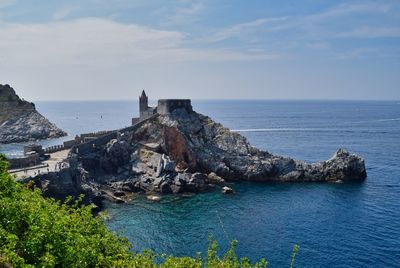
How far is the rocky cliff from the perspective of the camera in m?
128

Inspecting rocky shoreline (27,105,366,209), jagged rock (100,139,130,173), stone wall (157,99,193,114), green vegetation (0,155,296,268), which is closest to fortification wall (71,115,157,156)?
rocky shoreline (27,105,366,209)

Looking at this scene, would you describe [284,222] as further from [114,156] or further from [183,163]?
[114,156]

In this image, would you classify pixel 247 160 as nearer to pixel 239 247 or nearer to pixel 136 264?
pixel 239 247

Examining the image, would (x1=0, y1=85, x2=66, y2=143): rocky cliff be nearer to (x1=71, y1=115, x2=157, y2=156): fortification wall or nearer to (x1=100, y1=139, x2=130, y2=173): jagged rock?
(x1=71, y1=115, x2=157, y2=156): fortification wall

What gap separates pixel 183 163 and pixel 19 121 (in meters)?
81.0

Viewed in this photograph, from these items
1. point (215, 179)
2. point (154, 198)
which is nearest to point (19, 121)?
point (215, 179)

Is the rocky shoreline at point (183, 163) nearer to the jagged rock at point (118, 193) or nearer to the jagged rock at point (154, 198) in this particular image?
the jagged rock at point (118, 193)

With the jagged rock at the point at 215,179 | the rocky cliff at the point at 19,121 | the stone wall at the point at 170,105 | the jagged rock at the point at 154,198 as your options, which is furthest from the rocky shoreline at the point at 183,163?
the rocky cliff at the point at 19,121

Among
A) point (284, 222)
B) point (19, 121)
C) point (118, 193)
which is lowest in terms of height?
point (284, 222)

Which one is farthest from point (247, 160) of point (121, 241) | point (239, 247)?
point (121, 241)

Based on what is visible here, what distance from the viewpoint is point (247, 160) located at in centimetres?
7875

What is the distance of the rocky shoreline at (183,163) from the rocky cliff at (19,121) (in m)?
62.6

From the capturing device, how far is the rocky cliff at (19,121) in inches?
5041

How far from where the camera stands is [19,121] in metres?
134
